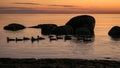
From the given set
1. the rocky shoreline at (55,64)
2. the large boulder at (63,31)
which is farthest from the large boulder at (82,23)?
the rocky shoreline at (55,64)

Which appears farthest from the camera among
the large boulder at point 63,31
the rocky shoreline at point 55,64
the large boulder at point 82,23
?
the large boulder at point 82,23

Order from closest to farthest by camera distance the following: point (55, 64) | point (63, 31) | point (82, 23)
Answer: point (55, 64)
point (63, 31)
point (82, 23)

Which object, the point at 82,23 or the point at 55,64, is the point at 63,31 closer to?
the point at 82,23

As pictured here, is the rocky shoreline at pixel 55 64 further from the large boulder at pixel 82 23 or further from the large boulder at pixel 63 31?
the large boulder at pixel 82 23

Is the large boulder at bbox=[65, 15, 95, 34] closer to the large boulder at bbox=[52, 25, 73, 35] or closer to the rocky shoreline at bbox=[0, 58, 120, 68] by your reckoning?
the large boulder at bbox=[52, 25, 73, 35]

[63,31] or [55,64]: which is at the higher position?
[55,64]

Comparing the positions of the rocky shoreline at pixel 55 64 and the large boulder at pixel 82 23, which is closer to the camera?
the rocky shoreline at pixel 55 64

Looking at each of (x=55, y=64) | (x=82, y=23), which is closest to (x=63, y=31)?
(x=82, y=23)

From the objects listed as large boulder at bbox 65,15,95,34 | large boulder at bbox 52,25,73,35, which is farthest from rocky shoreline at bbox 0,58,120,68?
large boulder at bbox 65,15,95,34

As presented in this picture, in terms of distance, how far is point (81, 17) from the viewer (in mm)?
94750

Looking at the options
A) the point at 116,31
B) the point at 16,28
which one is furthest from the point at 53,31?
the point at 16,28

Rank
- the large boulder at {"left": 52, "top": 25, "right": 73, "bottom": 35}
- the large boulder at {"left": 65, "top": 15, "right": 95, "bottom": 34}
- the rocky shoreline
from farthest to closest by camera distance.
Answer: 1. the large boulder at {"left": 65, "top": 15, "right": 95, "bottom": 34}
2. the large boulder at {"left": 52, "top": 25, "right": 73, "bottom": 35}
3. the rocky shoreline

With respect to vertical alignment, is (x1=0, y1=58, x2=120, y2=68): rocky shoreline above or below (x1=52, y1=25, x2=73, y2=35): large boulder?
above

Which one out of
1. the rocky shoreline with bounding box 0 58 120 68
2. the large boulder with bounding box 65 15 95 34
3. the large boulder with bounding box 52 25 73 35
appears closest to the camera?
the rocky shoreline with bounding box 0 58 120 68
